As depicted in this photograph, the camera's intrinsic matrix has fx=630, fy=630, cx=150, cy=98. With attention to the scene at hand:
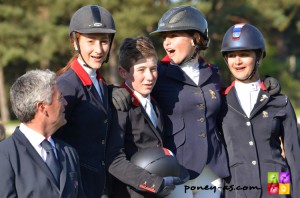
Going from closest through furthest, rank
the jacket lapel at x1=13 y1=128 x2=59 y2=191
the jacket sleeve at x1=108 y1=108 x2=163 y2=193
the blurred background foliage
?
the jacket lapel at x1=13 y1=128 x2=59 y2=191 < the jacket sleeve at x1=108 y1=108 x2=163 y2=193 < the blurred background foliage

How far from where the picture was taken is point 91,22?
530 cm

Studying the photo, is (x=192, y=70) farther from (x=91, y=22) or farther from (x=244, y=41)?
(x=91, y=22)

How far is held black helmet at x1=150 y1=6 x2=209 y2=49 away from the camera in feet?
19.6

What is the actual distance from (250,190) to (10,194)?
8.54ft

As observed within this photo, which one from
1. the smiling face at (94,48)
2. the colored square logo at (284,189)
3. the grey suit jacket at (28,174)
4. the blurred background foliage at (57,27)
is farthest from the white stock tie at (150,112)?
the blurred background foliage at (57,27)

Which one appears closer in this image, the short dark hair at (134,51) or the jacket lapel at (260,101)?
the short dark hair at (134,51)

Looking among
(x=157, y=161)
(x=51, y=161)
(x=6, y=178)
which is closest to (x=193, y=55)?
(x=157, y=161)

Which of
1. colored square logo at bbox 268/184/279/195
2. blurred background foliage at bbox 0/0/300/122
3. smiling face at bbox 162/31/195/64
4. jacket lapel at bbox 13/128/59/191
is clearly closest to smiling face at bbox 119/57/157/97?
smiling face at bbox 162/31/195/64

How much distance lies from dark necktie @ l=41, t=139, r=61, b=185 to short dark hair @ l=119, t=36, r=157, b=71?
1363 millimetres

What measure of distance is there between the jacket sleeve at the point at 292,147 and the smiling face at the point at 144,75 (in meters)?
1.42

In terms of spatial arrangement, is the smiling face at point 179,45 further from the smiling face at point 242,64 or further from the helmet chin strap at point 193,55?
the smiling face at point 242,64

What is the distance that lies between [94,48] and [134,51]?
0.44 metres

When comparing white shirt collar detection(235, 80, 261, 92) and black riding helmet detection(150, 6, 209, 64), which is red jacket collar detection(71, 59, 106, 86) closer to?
black riding helmet detection(150, 6, 209, 64)

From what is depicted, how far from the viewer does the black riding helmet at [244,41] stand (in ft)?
20.1
